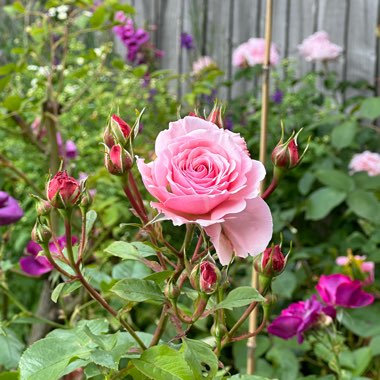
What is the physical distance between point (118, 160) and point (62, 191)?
0.18ft

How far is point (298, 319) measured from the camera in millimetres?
1066

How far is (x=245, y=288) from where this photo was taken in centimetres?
64

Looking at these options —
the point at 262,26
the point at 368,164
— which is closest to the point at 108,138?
the point at 368,164

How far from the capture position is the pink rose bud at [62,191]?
622mm

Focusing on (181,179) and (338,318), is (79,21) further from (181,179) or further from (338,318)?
(181,179)

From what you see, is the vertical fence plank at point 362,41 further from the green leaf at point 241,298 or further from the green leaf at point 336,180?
the green leaf at point 241,298

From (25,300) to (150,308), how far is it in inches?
17.7

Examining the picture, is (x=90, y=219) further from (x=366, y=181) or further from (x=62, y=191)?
(x=366, y=181)

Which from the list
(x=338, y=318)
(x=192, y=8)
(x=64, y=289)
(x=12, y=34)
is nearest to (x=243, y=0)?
(x=192, y=8)

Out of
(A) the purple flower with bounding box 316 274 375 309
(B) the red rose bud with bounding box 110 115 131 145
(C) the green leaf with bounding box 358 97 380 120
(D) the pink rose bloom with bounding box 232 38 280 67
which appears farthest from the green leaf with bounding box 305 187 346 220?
(B) the red rose bud with bounding box 110 115 131 145

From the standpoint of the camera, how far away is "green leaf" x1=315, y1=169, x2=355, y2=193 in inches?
77.0

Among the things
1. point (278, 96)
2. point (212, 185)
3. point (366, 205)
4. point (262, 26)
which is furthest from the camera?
point (262, 26)

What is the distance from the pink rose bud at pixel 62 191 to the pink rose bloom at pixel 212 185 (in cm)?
6

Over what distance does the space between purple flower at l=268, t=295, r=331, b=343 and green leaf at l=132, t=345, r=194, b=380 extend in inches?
17.3
